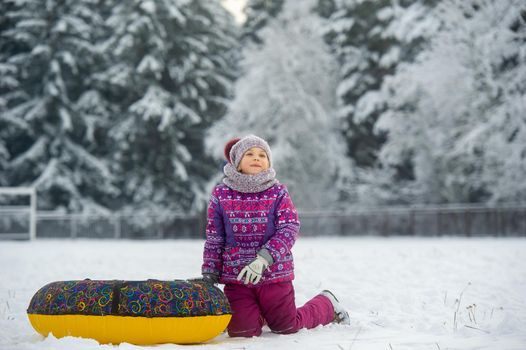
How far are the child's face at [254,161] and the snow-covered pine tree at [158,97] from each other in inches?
932

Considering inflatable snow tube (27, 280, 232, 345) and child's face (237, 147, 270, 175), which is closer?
inflatable snow tube (27, 280, 232, 345)

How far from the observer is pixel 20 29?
30531 millimetres

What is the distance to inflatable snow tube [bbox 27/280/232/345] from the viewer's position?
497 cm

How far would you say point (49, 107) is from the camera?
98.9 feet

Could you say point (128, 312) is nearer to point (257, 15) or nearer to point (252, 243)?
point (252, 243)

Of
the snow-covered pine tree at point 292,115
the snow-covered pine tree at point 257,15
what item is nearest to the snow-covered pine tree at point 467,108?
the snow-covered pine tree at point 292,115

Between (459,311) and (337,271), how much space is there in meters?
3.24

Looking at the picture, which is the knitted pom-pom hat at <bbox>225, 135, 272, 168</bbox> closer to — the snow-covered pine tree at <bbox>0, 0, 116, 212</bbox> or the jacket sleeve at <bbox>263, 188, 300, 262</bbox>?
the jacket sleeve at <bbox>263, 188, 300, 262</bbox>

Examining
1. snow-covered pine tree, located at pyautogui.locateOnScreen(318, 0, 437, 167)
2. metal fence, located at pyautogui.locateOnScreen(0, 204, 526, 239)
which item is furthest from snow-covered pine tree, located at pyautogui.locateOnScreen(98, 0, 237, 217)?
snow-covered pine tree, located at pyautogui.locateOnScreen(318, 0, 437, 167)

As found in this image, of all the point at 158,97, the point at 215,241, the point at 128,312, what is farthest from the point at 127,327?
the point at 158,97

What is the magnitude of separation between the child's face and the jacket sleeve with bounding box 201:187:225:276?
12.4 inches

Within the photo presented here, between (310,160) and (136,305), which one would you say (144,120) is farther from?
(136,305)

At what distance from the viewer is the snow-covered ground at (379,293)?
17.1 feet

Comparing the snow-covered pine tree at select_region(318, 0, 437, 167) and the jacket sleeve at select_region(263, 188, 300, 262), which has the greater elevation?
the snow-covered pine tree at select_region(318, 0, 437, 167)
